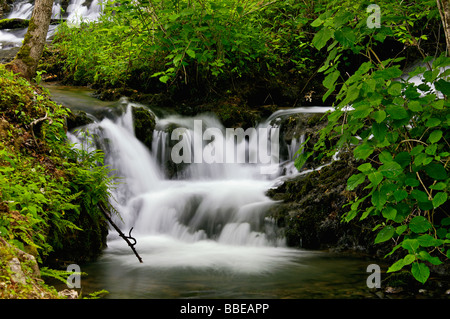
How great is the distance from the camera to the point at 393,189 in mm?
2531

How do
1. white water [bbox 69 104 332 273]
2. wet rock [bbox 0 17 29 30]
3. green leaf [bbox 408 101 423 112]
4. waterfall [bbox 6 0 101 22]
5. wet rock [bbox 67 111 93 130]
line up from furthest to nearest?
waterfall [bbox 6 0 101 22], wet rock [bbox 0 17 29 30], wet rock [bbox 67 111 93 130], white water [bbox 69 104 332 273], green leaf [bbox 408 101 423 112]

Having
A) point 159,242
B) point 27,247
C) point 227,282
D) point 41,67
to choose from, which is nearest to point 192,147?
point 159,242

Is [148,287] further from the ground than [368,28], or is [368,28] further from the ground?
[368,28]

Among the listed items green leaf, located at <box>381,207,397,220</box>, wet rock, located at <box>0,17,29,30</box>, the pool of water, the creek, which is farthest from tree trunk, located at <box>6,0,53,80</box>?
wet rock, located at <box>0,17,29,30</box>

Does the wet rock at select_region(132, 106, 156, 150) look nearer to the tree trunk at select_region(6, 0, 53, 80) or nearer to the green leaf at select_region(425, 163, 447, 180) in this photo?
the tree trunk at select_region(6, 0, 53, 80)

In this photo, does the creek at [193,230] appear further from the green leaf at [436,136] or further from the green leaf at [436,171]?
the green leaf at [436,136]

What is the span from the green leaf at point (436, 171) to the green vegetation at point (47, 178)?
304 centimetres

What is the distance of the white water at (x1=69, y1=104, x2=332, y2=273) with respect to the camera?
16.9ft

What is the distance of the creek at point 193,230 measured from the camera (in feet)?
13.1

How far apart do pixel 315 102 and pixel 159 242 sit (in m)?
6.32

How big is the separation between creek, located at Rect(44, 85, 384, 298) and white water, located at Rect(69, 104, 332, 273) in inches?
0.7

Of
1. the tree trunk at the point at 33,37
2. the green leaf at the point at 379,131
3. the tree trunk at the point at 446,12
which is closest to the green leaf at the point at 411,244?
the green leaf at the point at 379,131
